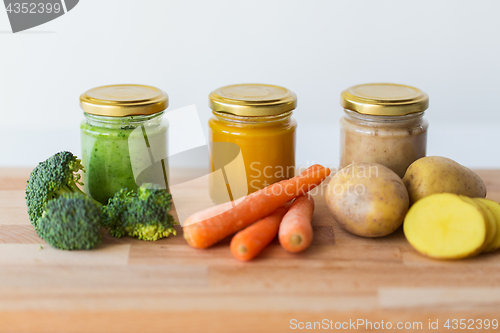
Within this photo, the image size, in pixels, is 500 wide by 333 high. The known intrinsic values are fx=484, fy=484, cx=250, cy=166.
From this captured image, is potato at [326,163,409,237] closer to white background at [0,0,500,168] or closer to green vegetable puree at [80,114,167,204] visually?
green vegetable puree at [80,114,167,204]

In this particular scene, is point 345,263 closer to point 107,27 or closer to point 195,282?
point 195,282

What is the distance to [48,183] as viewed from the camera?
165cm

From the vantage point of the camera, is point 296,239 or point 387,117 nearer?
point 296,239

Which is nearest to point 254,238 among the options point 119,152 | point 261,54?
point 119,152

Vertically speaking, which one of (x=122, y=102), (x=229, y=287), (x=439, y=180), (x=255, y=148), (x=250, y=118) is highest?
(x=122, y=102)

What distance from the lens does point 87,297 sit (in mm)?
1343

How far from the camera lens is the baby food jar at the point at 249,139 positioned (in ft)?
5.77

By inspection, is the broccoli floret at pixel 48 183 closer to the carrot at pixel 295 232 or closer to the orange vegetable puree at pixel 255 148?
the orange vegetable puree at pixel 255 148

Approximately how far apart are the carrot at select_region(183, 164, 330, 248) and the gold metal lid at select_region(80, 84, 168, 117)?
17.0 inches

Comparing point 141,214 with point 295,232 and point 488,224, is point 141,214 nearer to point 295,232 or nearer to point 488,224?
point 295,232

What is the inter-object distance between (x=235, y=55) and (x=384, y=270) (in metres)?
1.47

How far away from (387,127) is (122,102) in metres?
0.97

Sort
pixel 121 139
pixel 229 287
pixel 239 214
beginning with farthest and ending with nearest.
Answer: pixel 121 139 → pixel 239 214 → pixel 229 287

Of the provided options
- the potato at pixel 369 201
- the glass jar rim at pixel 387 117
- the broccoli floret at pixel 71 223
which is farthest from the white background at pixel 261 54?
the broccoli floret at pixel 71 223
